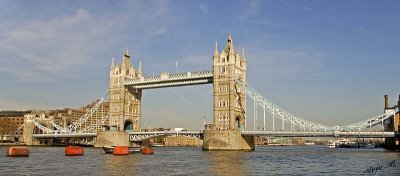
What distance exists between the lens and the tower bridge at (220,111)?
9581cm

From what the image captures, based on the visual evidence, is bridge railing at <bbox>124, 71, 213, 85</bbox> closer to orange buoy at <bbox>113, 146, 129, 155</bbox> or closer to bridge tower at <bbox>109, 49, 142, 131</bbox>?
bridge tower at <bbox>109, 49, 142, 131</bbox>

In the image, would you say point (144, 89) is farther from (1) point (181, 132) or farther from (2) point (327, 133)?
(2) point (327, 133)

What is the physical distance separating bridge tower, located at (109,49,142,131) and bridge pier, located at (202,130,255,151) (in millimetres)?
33551

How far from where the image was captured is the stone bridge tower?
10688 cm

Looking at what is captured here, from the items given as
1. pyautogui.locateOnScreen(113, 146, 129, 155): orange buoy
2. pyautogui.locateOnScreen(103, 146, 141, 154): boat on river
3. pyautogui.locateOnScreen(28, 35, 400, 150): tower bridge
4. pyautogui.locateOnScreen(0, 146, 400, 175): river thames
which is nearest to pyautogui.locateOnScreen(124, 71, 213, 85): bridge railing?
pyautogui.locateOnScreen(28, 35, 400, 150): tower bridge

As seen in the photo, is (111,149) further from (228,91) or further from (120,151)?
(228,91)

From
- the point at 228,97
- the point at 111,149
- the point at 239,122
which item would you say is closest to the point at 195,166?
the point at 111,149

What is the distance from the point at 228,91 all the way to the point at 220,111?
4.99 m

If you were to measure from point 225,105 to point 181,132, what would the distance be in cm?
1182

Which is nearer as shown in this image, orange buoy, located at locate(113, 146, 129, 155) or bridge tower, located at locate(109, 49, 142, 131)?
orange buoy, located at locate(113, 146, 129, 155)

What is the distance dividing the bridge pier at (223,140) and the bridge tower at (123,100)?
A: 33551 millimetres

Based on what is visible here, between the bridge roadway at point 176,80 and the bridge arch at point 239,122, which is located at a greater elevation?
the bridge roadway at point 176,80

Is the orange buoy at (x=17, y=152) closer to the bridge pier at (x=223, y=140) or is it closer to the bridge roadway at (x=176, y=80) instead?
the bridge pier at (x=223, y=140)

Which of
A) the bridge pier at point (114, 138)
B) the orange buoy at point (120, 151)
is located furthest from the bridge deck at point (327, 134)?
the bridge pier at point (114, 138)
